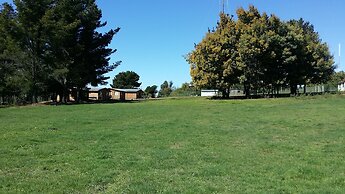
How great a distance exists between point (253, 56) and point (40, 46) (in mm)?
30169

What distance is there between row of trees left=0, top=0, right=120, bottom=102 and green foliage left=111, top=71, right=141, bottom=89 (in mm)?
94740

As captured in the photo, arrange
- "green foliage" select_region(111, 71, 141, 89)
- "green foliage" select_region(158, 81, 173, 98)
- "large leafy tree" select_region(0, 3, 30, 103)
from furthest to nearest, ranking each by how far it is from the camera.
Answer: "green foliage" select_region(111, 71, 141, 89) < "green foliage" select_region(158, 81, 173, 98) < "large leafy tree" select_region(0, 3, 30, 103)

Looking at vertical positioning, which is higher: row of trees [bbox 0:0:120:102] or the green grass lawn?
row of trees [bbox 0:0:120:102]

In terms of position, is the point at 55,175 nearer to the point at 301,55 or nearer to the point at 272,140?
the point at 272,140

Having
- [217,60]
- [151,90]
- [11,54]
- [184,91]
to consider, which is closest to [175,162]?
[11,54]

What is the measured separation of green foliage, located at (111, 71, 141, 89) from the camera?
159875 mm

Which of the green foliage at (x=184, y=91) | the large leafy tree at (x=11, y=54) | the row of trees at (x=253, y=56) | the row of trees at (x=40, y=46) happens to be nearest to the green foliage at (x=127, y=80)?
the green foliage at (x=184, y=91)

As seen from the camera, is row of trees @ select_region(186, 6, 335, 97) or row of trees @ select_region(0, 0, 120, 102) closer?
row of trees @ select_region(0, 0, 120, 102)

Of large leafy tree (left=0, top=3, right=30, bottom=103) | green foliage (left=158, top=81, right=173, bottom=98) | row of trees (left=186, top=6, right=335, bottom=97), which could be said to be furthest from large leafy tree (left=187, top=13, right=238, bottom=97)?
green foliage (left=158, top=81, right=173, bottom=98)

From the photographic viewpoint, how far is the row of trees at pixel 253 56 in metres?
62.4

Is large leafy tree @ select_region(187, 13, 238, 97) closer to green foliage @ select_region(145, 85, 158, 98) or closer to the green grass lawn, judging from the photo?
the green grass lawn

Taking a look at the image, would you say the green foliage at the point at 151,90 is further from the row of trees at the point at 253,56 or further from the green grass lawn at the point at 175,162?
the green grass lawn at the point at 175,162

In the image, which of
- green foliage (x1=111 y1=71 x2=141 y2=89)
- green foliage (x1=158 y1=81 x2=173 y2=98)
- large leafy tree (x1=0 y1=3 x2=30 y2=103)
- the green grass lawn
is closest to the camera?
the green grass lawn

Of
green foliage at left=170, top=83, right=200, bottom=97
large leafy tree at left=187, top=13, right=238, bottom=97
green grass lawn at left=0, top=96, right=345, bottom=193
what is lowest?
green grass lawn at left=0, top=96, right=345, bottom=193
